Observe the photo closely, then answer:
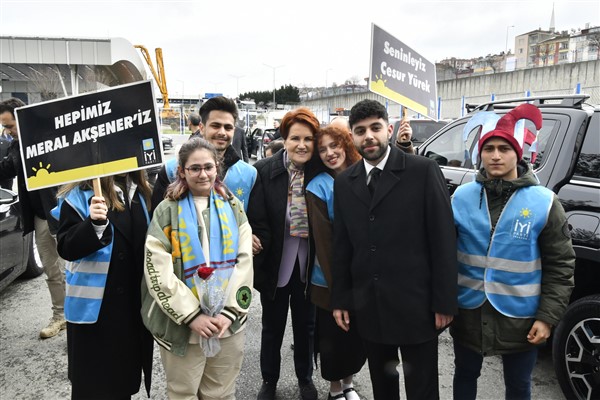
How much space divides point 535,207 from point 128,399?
97.8 inches

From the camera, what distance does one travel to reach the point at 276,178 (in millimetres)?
2998

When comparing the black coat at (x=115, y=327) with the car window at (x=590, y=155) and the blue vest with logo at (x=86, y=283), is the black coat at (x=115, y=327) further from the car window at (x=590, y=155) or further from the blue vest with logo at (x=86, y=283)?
the car window at (x=590, y=155)

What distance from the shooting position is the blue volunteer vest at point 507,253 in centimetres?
223

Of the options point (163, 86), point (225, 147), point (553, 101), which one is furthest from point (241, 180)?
point (163, 86)

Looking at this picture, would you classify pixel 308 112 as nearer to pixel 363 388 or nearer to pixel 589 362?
pixel 363 388

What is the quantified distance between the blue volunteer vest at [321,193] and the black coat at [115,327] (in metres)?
1.07

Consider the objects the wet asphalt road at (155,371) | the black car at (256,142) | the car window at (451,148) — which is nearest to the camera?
the wet asphalt road at (155,371)

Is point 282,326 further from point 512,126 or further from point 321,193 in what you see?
point 512,126

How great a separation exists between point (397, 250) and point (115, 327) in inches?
62.9

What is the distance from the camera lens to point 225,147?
2.97m

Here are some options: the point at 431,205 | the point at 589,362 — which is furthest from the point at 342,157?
the point at 589,362

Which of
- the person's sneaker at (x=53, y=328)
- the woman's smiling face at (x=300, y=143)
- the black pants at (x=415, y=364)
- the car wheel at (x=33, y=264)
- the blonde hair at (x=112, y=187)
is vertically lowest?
the person's sneaker at (x=53, y=328)

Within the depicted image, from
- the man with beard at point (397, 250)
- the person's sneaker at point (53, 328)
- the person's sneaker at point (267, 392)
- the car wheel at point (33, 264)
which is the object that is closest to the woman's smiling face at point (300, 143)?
the man with beard at point (397, 250)

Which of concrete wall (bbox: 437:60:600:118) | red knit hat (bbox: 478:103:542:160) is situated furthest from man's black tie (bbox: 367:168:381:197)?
concrete wall (bbox: 437:60:600:118)
